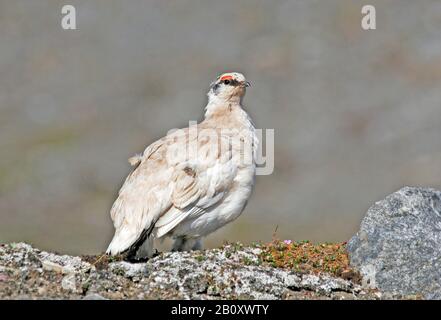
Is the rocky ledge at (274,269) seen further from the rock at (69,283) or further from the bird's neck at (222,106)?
the bird's neck at (222,106)

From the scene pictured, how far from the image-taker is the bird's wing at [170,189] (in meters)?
14.9

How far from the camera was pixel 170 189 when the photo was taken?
15.1m

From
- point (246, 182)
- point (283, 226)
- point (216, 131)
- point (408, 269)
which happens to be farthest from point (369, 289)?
point (283, 226)

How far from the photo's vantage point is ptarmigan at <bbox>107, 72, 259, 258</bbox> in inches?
588

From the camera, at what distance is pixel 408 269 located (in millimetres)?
14227

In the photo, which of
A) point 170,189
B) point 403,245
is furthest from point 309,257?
point 170,189

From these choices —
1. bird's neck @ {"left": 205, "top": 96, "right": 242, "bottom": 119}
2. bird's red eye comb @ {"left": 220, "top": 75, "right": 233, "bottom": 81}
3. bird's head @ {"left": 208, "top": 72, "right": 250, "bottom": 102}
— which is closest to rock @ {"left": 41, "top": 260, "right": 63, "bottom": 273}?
bird's neck @ {"left": 205, "top": 96, "right": 242, "bottom": 119}

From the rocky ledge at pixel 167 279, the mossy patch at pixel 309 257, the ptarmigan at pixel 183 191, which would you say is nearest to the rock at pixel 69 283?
the rocky ledge at pixel 167 279

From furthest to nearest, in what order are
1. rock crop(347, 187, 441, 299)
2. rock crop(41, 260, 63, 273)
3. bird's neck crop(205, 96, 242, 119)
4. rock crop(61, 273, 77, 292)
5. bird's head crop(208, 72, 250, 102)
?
1. bird's head crop(208, 72, 250, 102)
2. bird's neck crop(205, 96, 242, 119)
3. rock crop(347, 187, 441, 299)
4. rock crop(41, 260, 63, 273)
5. rock crop(61, 273, 77, 292)

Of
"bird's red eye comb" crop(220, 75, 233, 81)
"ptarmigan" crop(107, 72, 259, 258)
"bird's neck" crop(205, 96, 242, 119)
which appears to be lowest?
"ptarmigan" crop(107, 72, 259, 258)

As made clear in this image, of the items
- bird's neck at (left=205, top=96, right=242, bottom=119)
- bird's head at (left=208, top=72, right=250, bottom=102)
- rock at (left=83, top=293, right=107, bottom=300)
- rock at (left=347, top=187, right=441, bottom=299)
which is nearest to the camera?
rock at (left=83, top=293, right=107, bottom=300)

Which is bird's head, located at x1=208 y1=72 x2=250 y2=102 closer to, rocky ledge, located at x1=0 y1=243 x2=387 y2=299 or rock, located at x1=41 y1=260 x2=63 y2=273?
rocky ledge, located at x1=0 y1=243 x2=387 y2=299

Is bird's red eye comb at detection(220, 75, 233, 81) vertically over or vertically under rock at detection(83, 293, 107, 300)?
over

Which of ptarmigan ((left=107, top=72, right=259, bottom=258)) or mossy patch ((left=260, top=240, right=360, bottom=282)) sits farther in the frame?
ptarmigan ((left=107, top=72, right=259, bottom=258))
